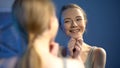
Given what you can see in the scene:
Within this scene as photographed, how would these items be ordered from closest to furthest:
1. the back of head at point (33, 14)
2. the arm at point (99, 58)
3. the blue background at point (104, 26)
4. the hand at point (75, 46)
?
the back of head at point (33, 14), the hand at point (75, 46), the arm at point (99, 58), the blue background at point (104, 26)

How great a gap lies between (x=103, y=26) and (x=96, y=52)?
2.62 feet

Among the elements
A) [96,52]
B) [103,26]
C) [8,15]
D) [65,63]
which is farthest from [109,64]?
[65,63]

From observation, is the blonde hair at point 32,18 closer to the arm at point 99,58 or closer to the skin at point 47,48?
the skin at point 47,48

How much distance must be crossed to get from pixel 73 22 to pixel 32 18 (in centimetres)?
56

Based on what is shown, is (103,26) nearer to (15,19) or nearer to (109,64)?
(109,64)

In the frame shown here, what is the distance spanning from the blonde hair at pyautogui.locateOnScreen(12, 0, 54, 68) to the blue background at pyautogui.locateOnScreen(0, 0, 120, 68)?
4.33ft

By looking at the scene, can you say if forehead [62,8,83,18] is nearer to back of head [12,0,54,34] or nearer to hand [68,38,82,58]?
hand [68,38,82,58]

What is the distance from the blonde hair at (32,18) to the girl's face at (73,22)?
53cm

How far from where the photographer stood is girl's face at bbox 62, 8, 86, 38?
1.17 m

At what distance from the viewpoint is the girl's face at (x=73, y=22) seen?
3.84 feet

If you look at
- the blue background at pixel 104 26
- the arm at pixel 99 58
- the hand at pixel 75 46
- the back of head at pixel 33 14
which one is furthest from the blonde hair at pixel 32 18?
the blue background at pixel 104 26

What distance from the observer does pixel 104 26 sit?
204 cm

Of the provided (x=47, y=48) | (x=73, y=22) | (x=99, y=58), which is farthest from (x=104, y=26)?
(x=47, y=48)

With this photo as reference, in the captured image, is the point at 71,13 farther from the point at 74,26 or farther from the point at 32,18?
the point at 32,18
